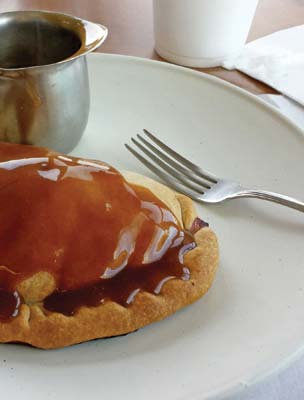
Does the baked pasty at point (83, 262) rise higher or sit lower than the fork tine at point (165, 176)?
higher

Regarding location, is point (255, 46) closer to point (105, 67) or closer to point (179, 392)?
point (105, 67)

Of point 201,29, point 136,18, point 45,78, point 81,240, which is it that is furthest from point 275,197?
point 136,18

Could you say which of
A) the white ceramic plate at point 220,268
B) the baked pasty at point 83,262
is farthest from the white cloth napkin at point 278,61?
the baked pasty at point 83,262

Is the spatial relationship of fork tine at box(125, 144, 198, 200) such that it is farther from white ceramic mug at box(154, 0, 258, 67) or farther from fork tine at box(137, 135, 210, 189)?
white ceramic mug at box(154, 0, 258, 67)

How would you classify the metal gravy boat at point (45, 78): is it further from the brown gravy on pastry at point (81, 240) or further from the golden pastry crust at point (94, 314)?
the golden pastry crust at point (94, 314)

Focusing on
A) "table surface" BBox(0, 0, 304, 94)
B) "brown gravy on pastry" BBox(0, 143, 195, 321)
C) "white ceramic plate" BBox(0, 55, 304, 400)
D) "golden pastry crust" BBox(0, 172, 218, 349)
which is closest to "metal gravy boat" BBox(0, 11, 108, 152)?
"white ceramic plate" BBox(0, 55, 304, 400)

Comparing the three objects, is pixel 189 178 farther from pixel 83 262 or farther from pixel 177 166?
pixel 83 262

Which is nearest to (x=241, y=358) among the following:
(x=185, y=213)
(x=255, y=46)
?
(x=185, y=213)
